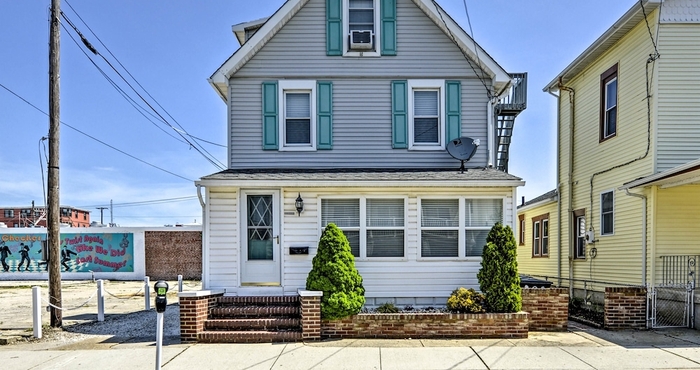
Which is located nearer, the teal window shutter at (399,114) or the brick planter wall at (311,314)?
the brick planter wall at (311,314)

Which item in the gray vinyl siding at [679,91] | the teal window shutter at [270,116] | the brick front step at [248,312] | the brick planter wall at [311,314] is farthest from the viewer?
the teal window shutter at [270,116]

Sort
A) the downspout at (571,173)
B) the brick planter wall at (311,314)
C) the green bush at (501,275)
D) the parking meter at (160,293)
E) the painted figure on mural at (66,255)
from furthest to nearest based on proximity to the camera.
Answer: the painted figure on mural at (66,255)
the downspout at (571,173)
the green bush at (501,275)
the brick planter wall at (311,314)
the parking meter at (160,293)

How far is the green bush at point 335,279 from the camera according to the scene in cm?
735

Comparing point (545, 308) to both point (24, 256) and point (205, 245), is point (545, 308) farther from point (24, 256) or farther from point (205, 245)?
point (24, 256)

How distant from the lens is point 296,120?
9.77 metres

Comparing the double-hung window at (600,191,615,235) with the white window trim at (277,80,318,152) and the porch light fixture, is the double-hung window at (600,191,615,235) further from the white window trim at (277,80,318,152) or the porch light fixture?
the porch light fixture

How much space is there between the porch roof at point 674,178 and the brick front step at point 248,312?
299 inches

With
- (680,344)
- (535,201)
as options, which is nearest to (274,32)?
(680,344)

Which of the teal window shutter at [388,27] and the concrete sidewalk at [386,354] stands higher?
the teal window shutter at [388,27]

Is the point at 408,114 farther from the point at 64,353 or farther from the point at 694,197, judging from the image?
the point at 64,353

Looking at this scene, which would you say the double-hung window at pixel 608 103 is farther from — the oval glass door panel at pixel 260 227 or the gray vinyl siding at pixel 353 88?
the oval glass door panel at pixel 260 227

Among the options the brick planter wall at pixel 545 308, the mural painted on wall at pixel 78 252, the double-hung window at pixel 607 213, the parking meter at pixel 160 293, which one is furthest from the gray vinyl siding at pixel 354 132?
the mural painted on wall at pixel 78 252

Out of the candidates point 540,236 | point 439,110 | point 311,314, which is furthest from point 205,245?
point 540,236

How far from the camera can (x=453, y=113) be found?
965cm
